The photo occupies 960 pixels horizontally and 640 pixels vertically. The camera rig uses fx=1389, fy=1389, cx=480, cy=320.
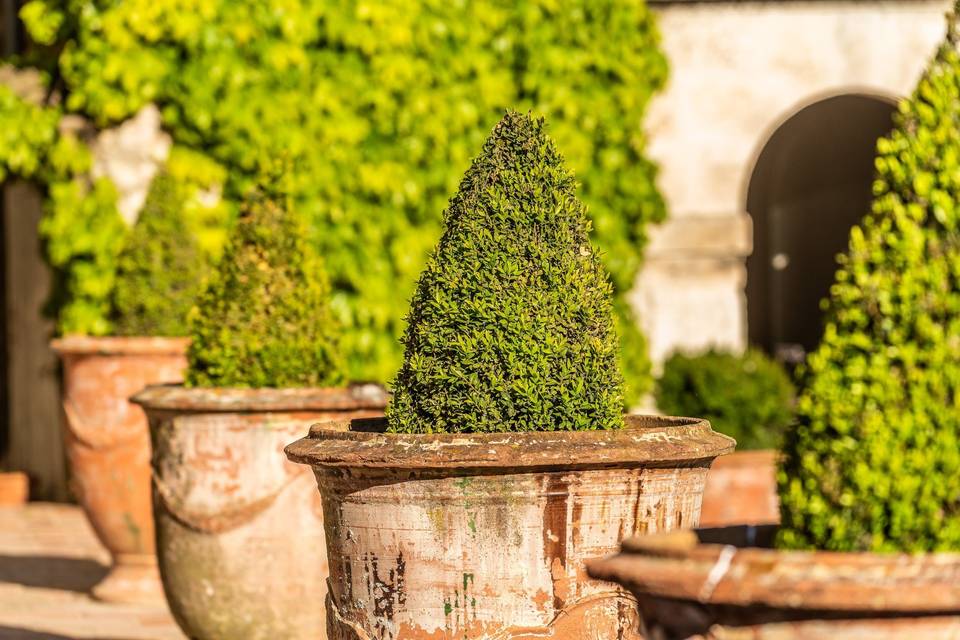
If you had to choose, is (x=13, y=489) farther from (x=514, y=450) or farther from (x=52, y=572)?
(x=514, y=450)

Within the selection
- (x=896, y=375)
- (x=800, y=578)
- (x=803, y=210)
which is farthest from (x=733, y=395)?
(x=803, y=210)

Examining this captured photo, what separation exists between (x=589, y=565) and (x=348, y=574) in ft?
3.19

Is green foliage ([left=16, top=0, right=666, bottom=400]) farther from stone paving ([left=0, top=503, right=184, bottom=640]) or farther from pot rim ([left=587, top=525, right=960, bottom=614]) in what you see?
pot rim ([left=587, top=525, right=960, bottom=614])

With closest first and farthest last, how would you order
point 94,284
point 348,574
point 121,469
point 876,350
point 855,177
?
1. point 876,350
2. point 348,574
3. point 121,469
4. point 94,284
5. point 855,177

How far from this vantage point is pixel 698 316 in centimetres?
916

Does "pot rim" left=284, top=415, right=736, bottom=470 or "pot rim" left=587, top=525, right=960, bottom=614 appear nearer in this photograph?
"pot rim" left=587, top=525, right=960, bottom=614

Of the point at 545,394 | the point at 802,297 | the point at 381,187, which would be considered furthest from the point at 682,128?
the point at 545,394

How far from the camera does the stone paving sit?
5852mm

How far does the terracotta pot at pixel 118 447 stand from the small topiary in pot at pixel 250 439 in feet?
5.24

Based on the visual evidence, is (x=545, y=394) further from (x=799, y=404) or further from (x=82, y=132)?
(x=82, y=132)

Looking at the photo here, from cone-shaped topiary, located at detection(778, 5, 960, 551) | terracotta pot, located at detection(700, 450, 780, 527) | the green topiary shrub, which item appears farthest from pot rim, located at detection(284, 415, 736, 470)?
the green topiary shrub

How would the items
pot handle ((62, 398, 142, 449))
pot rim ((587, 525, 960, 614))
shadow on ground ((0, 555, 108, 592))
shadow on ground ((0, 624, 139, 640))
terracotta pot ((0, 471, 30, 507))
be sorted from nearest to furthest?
pot rim ((587, 525, 960, 614)), shadow on ground ((0, 624, 139, 640)), pot handle ((62, 398, 142, 449)), shadow on ground ((0, 555, 108, 592)), terracotta pot ((0, 471, 30, 507))

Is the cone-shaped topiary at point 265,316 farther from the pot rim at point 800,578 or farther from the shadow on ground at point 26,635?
the pot rim at point 800,578

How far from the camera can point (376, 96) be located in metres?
8.27
